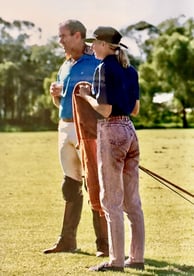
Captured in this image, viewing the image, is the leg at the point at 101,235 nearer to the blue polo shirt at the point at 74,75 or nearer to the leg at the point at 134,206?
the leg at the point at 134,206

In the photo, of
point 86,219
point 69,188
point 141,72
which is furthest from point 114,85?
point 86,219

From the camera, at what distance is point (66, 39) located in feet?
9.48

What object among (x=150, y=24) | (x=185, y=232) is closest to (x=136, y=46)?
(x=150, y=24)

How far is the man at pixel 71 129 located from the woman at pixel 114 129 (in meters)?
0.14

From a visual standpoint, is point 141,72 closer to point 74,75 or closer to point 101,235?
point 74,75

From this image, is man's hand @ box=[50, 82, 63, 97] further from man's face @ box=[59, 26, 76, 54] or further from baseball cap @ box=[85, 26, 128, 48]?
baseball cap @ box=[85, 26, 128, 48]

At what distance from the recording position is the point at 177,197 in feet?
12.5

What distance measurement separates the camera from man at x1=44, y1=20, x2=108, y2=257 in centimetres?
290

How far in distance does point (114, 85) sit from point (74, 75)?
0.32m

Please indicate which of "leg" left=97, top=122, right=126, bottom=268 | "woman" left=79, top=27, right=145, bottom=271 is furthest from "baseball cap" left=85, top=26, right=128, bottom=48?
"leg" left=97, top=122, right=126, bottom=268

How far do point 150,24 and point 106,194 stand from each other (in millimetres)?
773

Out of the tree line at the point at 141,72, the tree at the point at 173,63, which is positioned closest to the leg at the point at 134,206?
the tree line at the point at 141,72

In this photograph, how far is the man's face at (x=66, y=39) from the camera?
2.87m

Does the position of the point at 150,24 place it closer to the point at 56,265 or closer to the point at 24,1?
the point at 24,1
